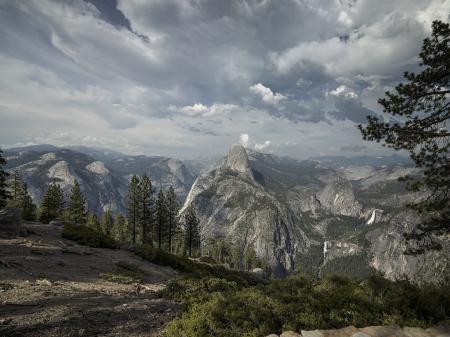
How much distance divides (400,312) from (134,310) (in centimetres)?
953

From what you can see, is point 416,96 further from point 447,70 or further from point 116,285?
point 116,285

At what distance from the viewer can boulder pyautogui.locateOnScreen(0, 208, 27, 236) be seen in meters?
22.7

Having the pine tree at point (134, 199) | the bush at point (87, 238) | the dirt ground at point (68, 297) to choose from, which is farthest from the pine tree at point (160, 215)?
the dirt ground at point (68, 297)

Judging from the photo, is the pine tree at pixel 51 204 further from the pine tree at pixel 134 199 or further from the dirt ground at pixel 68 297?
the dirt ground at pixel 68 297

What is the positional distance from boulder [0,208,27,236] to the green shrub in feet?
33.8

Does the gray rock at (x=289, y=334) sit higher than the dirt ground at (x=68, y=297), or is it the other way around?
the gray rock at (x=289, y=334)

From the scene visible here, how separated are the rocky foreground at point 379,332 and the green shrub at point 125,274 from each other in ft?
42.5

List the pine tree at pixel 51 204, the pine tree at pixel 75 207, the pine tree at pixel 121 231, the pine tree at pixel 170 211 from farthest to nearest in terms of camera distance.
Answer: the pine tree at pixel 121 231
the pine tree at pixel 170 211
the pine tree at pixel 75 207
the pine tree at pixel 51 204

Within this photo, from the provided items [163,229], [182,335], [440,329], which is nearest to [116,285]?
[182,335]

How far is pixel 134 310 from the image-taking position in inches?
432

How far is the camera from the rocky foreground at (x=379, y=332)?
676 centimetres

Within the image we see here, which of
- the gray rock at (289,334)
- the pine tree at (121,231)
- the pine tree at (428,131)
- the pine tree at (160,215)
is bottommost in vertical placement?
the pine tree at (121,231)

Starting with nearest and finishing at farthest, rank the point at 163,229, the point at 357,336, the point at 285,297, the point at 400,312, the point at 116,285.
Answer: the point at 357,336, the point at 400,312, the point at 285,297, the point at 116,285, the point at 163,229

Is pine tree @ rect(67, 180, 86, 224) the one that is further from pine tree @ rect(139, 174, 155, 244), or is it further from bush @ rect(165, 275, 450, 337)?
bush @ rect(165, 275, 450, 337)
